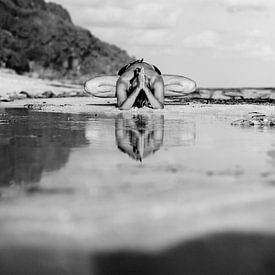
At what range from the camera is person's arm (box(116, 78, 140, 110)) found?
35.5ft

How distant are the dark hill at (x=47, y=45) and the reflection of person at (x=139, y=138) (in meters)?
27.3

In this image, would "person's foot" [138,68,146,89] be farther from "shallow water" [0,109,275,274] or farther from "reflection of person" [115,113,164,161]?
"shallow water" [0,109,275,274]

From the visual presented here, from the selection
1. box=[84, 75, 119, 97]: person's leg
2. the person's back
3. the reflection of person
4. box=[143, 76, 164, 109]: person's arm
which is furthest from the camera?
box=[84, 75, 119, 97]: person's leg

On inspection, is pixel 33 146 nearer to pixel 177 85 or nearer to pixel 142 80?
pixel 142 80

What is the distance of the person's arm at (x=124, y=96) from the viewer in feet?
35.5

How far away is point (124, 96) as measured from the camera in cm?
1130

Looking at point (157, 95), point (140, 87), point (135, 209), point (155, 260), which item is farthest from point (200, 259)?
point (157, 95)

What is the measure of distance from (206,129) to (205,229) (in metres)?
4.67

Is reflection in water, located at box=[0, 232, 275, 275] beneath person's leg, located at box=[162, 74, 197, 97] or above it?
beneath

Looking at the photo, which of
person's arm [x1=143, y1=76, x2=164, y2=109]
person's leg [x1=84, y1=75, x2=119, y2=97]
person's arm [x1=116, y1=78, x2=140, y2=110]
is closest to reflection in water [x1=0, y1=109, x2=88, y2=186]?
person's arm [x1=116, y1=78, x2=140, y2=110]

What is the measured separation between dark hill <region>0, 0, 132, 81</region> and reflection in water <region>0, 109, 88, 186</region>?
2716 cm

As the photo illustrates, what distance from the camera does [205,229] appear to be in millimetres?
2203

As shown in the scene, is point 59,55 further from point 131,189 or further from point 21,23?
point 131,189

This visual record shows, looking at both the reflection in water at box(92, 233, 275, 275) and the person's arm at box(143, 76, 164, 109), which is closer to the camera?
the reflection in water at box(92, 233, 275, 275)
